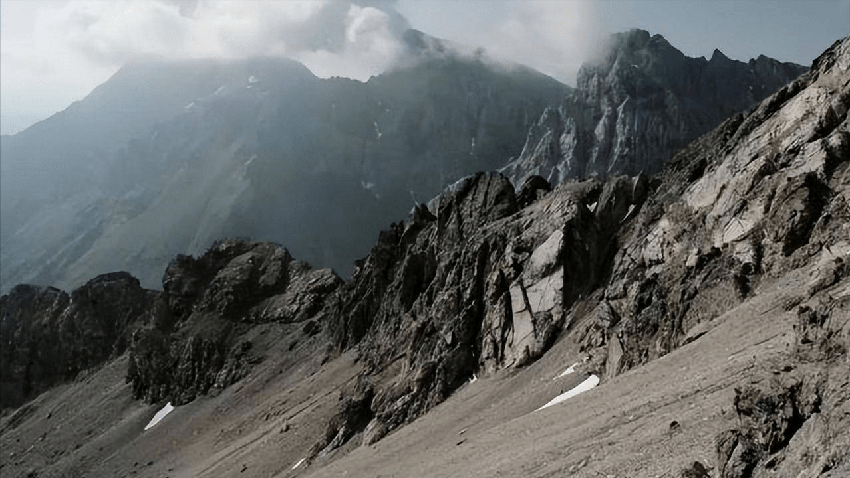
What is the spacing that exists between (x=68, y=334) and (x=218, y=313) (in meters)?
44.8

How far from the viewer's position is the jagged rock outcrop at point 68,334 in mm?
143488

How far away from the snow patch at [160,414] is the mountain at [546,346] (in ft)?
1.98

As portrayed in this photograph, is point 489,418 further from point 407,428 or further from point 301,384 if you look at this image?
point 301,384

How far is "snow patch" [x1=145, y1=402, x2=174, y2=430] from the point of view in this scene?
100519 millimetres

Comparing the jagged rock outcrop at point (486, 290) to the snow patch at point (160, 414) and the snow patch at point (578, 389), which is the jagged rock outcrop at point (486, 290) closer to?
the snow patch at point (578, 389)

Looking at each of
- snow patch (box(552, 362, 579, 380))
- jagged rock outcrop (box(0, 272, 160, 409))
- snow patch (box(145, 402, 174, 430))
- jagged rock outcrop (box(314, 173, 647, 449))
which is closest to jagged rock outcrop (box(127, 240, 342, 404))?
snow patch (box(145, 402, 174, 430))

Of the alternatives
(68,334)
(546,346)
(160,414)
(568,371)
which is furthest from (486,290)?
(68,334)

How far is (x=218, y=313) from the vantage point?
406 ft

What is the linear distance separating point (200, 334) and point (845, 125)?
99.5 m

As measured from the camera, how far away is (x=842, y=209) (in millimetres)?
40469

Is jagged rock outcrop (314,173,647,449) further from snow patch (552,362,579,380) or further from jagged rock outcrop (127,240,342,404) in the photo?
jagged rock outcrop (127,240,342,404)

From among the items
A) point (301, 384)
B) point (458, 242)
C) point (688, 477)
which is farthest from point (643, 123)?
point (688, 477)

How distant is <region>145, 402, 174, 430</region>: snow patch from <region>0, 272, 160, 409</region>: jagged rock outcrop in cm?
3848

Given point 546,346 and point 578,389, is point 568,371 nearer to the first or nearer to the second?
point 578,389
